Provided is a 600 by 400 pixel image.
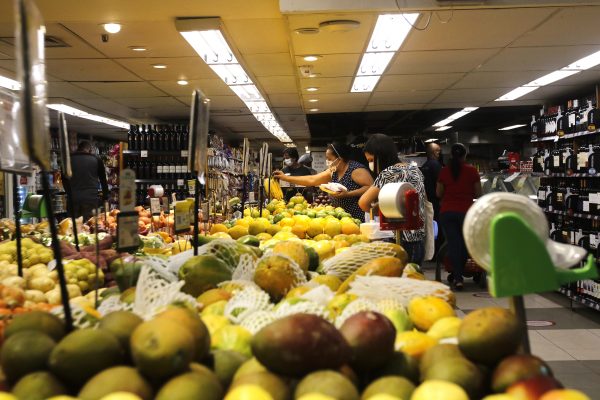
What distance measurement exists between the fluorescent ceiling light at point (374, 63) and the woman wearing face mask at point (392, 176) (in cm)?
154

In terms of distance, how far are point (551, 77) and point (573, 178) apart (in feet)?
4.40

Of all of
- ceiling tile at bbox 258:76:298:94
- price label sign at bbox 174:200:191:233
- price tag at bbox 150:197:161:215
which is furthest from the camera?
ceiling tile at bbox 258:76:298:94

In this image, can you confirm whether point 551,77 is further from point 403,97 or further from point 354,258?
point 354,258

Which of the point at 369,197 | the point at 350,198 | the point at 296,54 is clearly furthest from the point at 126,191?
the point at 296,54

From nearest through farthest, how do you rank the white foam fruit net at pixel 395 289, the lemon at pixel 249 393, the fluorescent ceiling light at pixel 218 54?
the lemon at pixel 249 393 < the white foam fruit net at pixel 395 289 < the fluorescent ceiling light at pixel 218 54

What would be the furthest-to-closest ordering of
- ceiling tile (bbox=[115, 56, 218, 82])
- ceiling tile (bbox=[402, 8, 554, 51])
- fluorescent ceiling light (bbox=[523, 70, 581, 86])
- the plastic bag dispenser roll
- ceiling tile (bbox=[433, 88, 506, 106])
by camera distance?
ceiling tile (bbox=[433, 88, 506, 106])
fluorescent ceiling light (bbox=[523, 70, 581, 86])
ceiling tile (bbox=[115, 56, 218, 82])
ceiling tile (bbox=[402, 8, 554, 51])
the plastic bag dispenser roll

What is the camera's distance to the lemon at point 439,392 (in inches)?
36.0

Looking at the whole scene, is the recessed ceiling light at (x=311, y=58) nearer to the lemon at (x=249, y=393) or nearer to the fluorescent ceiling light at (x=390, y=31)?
the fluorescent ceiling light at (x=390, y=31)

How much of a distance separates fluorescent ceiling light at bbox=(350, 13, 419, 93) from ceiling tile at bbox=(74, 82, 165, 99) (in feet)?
9.48

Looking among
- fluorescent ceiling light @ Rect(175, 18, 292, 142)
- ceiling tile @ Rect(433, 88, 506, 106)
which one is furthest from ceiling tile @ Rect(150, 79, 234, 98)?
ceiling tile @ Rect(433, 88, 506, 106)

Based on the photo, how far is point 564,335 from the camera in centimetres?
492

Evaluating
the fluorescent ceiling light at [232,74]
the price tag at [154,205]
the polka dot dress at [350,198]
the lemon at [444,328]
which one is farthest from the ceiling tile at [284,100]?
the lemon at [444,328]

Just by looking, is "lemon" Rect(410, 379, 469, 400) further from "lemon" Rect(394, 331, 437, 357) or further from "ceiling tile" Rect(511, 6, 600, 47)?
"ceiling tile" Rect(511, 6, 600, 47)

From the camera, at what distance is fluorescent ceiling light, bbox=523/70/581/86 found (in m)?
7.06
